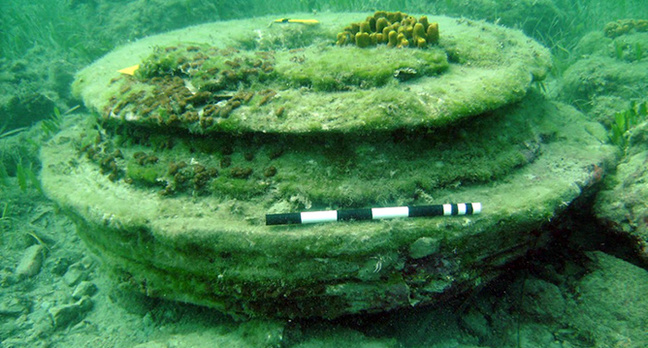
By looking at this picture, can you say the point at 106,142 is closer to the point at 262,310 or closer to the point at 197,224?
the point at 197,224

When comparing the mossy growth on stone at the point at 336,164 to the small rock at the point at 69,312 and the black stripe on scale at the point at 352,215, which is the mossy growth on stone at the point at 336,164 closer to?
the black stripe on scale at the point at 352,215

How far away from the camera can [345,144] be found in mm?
3008

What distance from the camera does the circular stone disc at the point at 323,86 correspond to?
2.90m

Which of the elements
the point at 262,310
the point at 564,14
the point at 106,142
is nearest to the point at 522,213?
the point at 262,310

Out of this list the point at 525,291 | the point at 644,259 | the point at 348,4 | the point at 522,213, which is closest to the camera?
the point at 522,213

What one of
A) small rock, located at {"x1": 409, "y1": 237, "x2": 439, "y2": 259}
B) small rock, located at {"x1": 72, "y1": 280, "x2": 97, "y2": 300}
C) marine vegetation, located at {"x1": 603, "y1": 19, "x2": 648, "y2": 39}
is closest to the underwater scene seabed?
small rock, located at {"x1": 409, "y1": 237, "x2": 439, "y2": 259}

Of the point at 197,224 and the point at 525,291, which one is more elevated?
the point at 197,224

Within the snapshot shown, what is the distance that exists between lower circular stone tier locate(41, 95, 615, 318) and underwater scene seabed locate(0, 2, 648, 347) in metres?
0.02

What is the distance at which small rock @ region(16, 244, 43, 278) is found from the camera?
450 centimetres

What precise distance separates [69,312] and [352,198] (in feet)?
12.0

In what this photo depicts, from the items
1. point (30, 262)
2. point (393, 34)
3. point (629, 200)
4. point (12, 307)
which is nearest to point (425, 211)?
point (629, 200)

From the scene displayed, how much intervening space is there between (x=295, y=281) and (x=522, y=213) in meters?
1.88

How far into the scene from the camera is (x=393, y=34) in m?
3.93

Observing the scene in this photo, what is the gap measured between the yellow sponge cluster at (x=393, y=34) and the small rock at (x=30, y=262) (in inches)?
199
